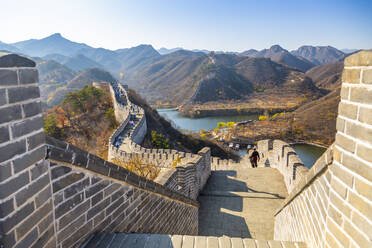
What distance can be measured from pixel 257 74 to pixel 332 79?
111 feet

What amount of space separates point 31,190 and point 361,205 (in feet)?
6.81

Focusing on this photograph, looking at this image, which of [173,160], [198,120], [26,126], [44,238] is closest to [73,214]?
[44,238]

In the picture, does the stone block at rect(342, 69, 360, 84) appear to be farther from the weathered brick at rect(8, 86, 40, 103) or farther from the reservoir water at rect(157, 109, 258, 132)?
the reservoir water at rect(157, 109, 258, 132)

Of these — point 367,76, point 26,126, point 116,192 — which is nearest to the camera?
point 367,76

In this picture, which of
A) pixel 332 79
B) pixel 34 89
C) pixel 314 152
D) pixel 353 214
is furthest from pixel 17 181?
pixel 332 79

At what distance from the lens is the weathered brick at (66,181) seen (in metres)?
2.01

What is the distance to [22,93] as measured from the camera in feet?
5.35

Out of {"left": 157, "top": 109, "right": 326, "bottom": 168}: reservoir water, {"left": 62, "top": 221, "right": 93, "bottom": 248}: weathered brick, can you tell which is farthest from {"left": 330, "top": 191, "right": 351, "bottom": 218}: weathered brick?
{"left": 157, "top": 109, "right": 326, "bottom": 168}: reservoir water

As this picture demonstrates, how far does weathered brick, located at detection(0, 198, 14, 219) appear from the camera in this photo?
1.48 meters

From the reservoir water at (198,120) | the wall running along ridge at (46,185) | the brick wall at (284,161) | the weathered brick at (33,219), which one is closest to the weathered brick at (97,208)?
the wall running along ridge at (46,185)

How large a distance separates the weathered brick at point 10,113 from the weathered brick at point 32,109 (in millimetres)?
54

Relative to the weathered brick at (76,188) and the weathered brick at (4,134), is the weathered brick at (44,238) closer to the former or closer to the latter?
the weathered brick at (76,188)

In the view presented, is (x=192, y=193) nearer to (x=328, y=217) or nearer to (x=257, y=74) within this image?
(x=328, y=217)

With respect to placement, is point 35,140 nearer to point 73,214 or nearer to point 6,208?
point 6,208
